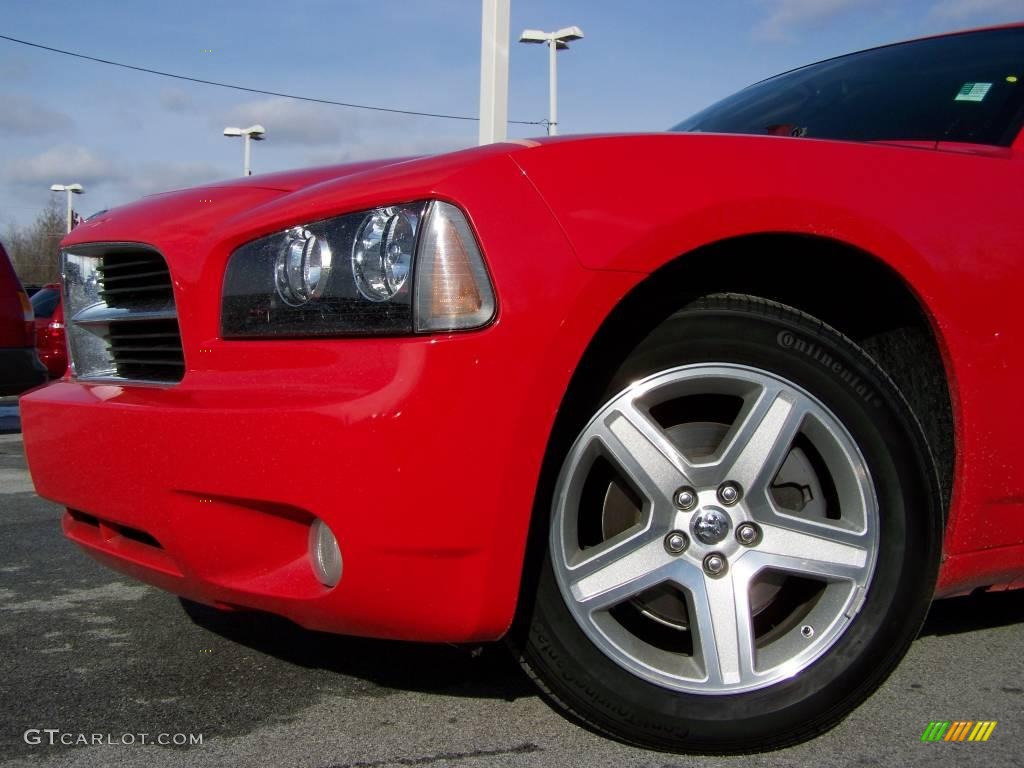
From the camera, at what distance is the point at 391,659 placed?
8.61ft

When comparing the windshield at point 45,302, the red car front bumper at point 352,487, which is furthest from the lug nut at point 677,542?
the windshield at point 45,302

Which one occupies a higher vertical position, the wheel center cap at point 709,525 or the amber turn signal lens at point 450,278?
the amber turn signal lens at point 450,278

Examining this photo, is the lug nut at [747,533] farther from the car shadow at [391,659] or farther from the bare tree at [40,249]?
the bare tree at [40,249]

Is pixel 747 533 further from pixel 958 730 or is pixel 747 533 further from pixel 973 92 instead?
pixel 973 92

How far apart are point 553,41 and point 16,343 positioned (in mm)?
14896

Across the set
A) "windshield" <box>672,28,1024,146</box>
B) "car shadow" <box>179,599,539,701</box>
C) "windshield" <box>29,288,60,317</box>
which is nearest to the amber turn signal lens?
"car shadow" <box>179,599,539,701</box>

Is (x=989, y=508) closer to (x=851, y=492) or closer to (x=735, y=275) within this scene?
(x=851, y=492)

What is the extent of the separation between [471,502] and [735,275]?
0.80 m

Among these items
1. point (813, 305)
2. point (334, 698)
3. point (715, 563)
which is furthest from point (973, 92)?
point (334, 698)

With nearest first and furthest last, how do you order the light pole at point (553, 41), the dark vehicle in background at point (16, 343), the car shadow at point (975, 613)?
the car shadow at point (975, 613), the dark vehicle in background at point (16, 343), the light pole at point (553, 41)

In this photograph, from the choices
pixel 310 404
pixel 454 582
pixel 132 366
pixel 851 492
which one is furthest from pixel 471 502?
pixel 132 366

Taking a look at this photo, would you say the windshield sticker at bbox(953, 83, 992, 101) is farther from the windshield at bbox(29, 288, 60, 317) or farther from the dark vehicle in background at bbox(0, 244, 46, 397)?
the windshield at bbox(29, 288, 60, 317)

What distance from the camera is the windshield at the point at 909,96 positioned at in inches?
108

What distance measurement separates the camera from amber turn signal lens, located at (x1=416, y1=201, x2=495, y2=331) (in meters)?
1.86
